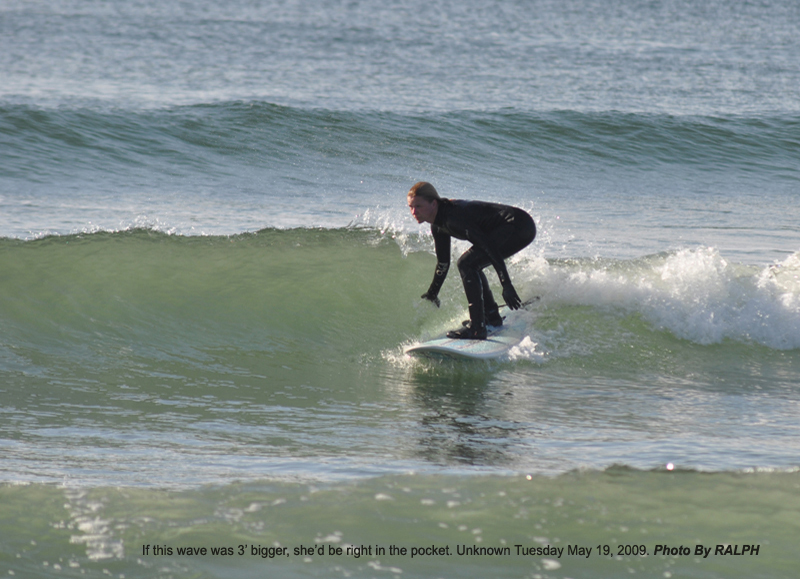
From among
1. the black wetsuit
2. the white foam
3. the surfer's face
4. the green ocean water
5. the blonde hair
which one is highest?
the blonde hair

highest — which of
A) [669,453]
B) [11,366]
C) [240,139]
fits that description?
[240,139]

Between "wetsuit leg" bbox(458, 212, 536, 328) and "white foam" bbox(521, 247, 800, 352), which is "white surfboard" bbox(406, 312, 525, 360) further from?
"white foam" bbox(521, 247, 800, 352)

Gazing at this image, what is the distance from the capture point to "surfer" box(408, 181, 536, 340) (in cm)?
631

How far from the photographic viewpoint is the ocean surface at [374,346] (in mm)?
3441

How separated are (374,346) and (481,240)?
1718mm

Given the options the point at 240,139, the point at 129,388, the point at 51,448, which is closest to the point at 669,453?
the point at 51,448

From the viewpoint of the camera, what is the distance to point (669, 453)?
442 cm

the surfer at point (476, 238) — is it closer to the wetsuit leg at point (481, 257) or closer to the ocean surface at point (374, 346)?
the wetsuit leg at point (481, 257)

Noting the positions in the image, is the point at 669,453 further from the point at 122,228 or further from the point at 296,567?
the point at 122,228

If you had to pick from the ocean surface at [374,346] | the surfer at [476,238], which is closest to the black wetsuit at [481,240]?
the surfer at [476,238]

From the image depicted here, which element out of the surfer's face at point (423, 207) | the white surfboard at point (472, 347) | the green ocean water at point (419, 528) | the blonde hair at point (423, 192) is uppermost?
the blonde hair at point (423, 192)

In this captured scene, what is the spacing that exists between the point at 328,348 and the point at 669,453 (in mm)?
3727

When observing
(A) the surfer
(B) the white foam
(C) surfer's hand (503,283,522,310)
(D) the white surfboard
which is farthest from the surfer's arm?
(B) the white foam

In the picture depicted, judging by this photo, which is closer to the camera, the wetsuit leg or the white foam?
A: the wetsuit leg
